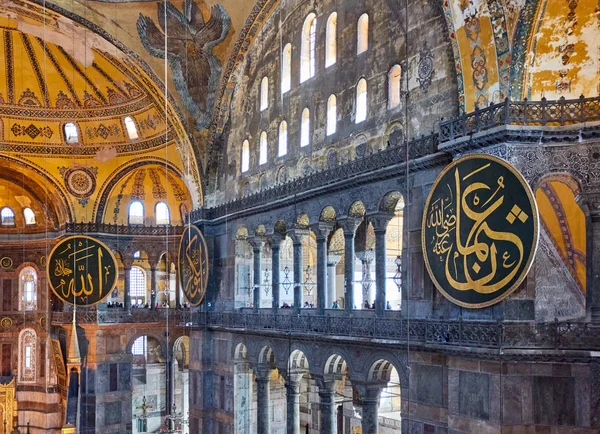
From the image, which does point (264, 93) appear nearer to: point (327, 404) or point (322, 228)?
point (322, 228)

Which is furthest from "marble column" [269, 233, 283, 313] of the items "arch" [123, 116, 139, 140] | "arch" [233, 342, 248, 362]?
"arch" [123, 116, 139, 140]

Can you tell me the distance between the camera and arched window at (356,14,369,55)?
527 inches

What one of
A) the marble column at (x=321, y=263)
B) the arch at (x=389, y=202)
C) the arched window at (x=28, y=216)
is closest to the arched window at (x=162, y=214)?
the arched window at (x=28, y=216)

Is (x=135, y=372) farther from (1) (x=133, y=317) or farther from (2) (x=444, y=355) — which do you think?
(2) (x=444, y=355)

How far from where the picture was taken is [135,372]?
24984 millimetres

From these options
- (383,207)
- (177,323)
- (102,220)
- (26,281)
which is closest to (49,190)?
(102,220)

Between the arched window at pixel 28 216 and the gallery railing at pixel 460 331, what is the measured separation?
42.0 ft

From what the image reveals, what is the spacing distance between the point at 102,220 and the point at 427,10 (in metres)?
14.3

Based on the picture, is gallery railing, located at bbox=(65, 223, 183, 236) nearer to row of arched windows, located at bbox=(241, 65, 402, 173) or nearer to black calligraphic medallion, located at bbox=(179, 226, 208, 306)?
black calligraphic medallion, located at bbox=(179, 226, 208, 306)

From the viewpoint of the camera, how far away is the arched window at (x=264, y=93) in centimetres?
1720

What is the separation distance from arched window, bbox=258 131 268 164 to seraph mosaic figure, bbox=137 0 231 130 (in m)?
2.34

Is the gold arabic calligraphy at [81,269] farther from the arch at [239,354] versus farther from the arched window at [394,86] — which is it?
the arched window at [394,86]

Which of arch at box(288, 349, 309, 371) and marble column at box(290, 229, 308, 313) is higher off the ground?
marble column at box(290, 229, 308, 313)

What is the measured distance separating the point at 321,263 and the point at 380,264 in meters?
2.22
